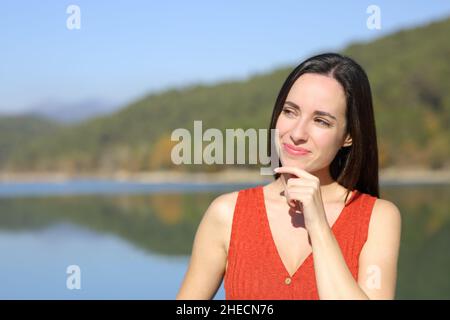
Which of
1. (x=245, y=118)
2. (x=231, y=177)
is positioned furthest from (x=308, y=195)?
(x=245, y=118)

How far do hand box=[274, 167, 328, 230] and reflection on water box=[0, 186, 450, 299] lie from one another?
Answer: 5.56 meters

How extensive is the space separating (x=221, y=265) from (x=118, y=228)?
43.2ft

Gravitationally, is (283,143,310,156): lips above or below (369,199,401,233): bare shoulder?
above

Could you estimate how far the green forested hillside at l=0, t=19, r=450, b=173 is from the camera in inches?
1718

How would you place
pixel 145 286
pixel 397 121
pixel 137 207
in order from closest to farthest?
pixel 145 286 → pixel 137 207 → pixel 397 121

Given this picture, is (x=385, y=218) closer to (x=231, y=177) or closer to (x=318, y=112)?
(x=318, y=112)

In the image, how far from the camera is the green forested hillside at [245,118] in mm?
43625

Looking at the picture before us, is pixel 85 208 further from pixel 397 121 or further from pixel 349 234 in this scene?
pixel 397 121

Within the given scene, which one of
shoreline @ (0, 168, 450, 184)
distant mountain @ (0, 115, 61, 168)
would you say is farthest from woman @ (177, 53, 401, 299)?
distant mountain @ (0, 115, 61, 168)

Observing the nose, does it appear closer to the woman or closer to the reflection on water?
the woman
